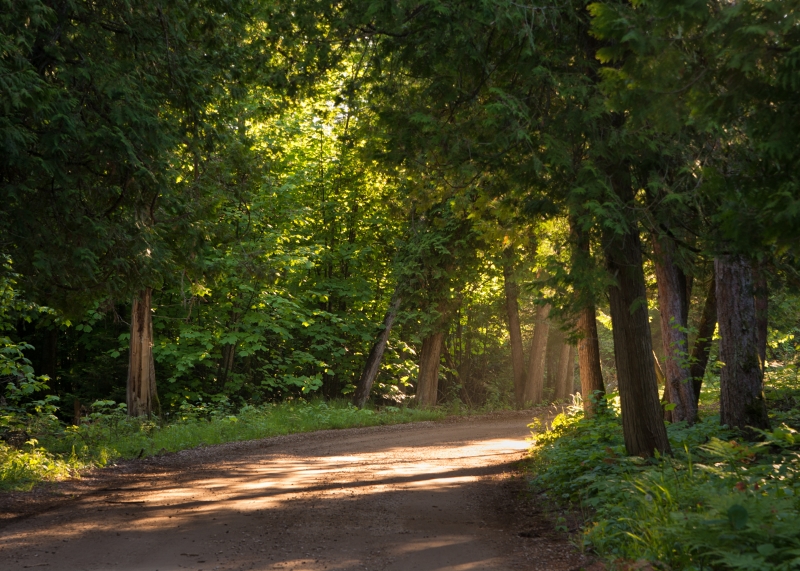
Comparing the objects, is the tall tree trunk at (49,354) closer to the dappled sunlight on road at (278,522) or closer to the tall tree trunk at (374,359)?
the tall tree trunk at (374,359)

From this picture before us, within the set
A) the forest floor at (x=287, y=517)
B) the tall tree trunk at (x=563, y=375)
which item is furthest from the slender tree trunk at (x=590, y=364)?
the tall tree trunk at (x=563, y=375)

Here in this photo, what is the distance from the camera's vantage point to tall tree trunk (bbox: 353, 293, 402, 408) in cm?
2570

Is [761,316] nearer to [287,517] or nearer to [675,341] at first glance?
[675,341]

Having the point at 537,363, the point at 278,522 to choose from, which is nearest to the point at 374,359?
the point at 537,363

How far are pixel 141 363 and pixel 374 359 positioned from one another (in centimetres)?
933

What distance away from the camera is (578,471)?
32.4 feet

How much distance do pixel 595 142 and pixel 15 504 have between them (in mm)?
8241

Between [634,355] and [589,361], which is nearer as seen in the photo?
[634,355]

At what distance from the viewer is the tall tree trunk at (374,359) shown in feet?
84.3

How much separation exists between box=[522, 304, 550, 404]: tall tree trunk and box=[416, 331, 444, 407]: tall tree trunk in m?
4.21

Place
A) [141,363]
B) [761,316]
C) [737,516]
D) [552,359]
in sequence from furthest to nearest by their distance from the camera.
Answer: [552,359] < [141,363] < [761,316] < [737,516]

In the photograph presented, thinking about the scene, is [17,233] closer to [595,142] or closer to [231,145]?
[231,145]

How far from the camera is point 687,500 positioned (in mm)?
6605

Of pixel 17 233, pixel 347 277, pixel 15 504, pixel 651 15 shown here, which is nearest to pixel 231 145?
pixel 17 233
